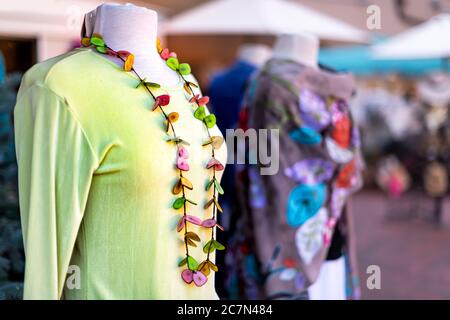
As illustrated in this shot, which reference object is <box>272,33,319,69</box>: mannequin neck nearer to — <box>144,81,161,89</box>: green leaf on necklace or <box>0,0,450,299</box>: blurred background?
<box>0,0,450,299</box>: blurred background

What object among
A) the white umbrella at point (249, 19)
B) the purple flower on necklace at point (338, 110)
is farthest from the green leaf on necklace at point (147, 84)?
the white umbrella at point (249, 19)

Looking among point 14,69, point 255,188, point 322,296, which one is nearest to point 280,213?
point 255,188

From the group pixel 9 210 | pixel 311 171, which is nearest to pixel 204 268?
pixel 9 210

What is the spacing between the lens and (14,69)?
311 centimetres

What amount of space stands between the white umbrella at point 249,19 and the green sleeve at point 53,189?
3669 millimetres

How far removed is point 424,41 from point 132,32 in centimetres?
577

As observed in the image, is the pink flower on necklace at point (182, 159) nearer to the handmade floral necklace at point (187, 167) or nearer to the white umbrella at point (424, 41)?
the handmade floral necklace at point (187, 167)

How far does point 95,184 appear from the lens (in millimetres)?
1215

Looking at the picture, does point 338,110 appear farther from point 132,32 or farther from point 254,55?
point 254,55

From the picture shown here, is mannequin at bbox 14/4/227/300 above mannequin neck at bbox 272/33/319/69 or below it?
below

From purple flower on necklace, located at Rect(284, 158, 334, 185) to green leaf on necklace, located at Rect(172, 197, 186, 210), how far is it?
1.01 m

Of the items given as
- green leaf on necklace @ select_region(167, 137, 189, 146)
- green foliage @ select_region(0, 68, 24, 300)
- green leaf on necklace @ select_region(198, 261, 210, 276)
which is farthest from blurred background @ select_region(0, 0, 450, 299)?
green leaf on necklace @ select_region(167, 137, 189, 146)

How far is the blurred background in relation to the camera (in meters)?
2.71
